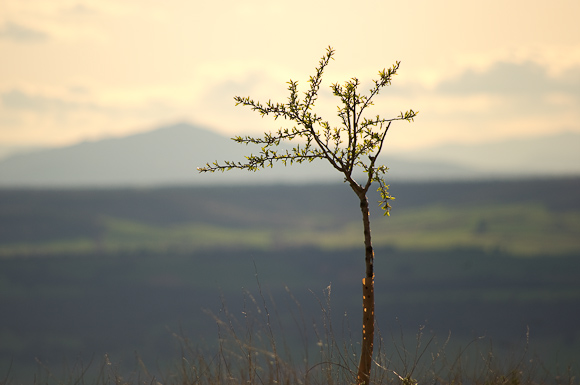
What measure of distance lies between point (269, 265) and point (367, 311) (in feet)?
204

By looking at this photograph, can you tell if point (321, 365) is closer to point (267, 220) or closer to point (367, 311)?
point (367, 311)

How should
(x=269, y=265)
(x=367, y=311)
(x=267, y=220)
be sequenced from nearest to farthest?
(x=367, y=311)
(x=269, y=265)
(x=267, y=220)

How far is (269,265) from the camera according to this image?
6644 cm

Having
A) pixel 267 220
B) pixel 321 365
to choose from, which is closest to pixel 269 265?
pixel 267 220

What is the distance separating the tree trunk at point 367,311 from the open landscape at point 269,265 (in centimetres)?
3162

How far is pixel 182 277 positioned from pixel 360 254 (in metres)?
21.3

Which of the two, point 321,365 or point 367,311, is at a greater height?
point 367,311

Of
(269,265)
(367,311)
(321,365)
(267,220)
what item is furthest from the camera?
(267,220)

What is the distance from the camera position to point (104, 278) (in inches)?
2500

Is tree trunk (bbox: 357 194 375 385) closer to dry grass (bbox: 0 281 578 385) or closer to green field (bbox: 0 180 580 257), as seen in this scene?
dry grass (bbox: 0 281 578 385)

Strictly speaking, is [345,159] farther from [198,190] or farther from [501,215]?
[198,190]

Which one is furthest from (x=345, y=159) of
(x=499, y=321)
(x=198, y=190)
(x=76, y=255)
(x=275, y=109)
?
(x=198, y=190)

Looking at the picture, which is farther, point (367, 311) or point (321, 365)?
point (321, 365)

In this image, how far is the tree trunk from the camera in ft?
16.0
